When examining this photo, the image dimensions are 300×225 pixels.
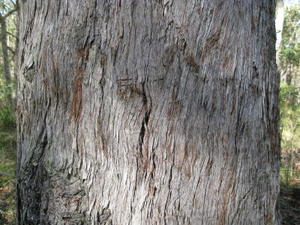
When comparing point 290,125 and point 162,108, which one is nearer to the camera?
point 162,108

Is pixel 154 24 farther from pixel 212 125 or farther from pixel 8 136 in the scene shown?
pixel 8 136

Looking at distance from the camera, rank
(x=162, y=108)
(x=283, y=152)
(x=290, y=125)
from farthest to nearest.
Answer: (x=283, y=152) → (x=290, y=125) → (x=162, y=108)

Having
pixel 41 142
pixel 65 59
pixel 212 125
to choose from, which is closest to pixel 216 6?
pixel 212 125

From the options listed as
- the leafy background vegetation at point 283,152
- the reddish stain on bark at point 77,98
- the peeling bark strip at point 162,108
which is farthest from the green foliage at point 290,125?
the reddish stain on bark at point 77,98

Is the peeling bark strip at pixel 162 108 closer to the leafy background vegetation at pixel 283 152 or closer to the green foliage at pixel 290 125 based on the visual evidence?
the leafy background vegetation at pixel 283 152

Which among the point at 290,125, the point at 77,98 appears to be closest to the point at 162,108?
the point at 77,98

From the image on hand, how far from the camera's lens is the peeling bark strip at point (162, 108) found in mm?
755

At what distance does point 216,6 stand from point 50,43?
511 millimetres

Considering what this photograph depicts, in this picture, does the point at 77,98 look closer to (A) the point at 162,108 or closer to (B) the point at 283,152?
(A) the point at 162,108

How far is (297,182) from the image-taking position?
198 inches

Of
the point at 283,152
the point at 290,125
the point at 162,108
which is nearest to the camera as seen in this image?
the point at 162,108

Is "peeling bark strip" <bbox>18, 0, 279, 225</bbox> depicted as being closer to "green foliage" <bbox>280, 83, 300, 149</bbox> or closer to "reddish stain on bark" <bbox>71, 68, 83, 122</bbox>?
"reddish stain on bark" <bbox>71, 68, 83, 122</bbox>

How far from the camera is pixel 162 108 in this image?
2.54 feet

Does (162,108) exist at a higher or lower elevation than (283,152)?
higher
